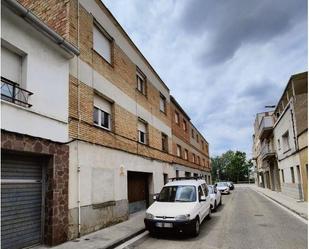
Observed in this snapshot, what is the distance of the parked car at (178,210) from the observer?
857 cm

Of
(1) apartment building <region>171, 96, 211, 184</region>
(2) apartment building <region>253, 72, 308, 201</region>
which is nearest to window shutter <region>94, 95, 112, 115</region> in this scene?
(1) apartment building <region>171, 96, 211, 184</region>

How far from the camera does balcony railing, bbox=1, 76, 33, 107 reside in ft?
22.7

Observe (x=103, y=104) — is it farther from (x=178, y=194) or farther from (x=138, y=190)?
(x=138, y=190)

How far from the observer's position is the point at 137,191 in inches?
595

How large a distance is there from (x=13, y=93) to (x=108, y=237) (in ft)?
15.9

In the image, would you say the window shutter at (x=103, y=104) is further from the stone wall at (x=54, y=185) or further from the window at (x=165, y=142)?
the window at (x=165, y=142)

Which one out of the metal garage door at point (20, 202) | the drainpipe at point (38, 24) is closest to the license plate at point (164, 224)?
the metal garage door at point (20, 202)

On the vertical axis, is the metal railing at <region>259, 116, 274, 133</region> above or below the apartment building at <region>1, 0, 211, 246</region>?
above

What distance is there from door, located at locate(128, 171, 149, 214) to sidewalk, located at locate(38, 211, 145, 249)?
10.5 feet

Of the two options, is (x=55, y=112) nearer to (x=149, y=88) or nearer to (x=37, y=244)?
(x=37, y=244)

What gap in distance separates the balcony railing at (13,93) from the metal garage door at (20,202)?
1371 mm

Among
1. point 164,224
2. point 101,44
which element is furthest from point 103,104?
point 164,224

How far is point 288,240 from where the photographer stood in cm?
797

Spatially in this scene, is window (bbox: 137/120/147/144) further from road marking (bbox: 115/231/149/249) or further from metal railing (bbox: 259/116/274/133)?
metal railing (bbox: 259/116/274/133)
